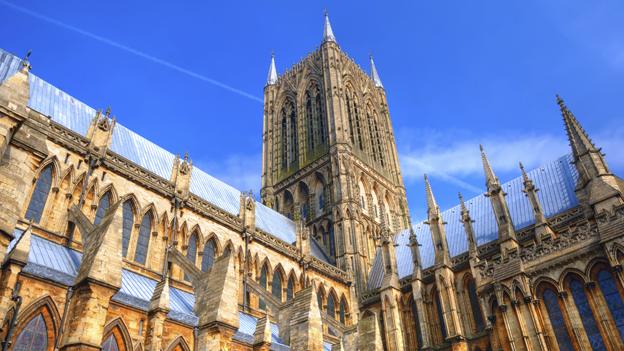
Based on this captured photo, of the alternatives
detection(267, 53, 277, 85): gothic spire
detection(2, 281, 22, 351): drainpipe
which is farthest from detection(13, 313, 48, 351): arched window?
detection(267, 53, 277, 85): gothic spire

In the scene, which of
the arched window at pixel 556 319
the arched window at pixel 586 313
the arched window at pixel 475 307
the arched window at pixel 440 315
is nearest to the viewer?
the arched window at pixel 586 313

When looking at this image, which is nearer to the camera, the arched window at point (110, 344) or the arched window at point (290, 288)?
the arched window at point (110, 344)

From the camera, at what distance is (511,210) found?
28.3 m

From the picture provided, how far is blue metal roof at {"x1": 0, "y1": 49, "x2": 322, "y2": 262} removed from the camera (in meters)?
21.3

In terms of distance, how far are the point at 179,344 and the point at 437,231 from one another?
16645 millimetres

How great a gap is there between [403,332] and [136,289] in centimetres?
1598

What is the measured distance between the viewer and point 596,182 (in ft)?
68.1

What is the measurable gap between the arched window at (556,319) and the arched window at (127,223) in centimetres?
1638

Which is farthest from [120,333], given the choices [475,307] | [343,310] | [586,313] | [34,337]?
[475,307]

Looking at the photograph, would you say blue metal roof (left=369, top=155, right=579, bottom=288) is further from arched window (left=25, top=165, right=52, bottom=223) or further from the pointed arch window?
arched window (left=25, top=165, right=52, bottom=223)

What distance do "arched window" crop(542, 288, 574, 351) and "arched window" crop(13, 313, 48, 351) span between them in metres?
15.9

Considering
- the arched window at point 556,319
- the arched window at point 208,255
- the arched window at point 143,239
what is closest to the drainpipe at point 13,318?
the arched window at point 143,239

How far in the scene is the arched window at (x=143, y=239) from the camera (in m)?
20.5

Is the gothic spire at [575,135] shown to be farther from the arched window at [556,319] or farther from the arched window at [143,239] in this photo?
the arched window at [143,239]
